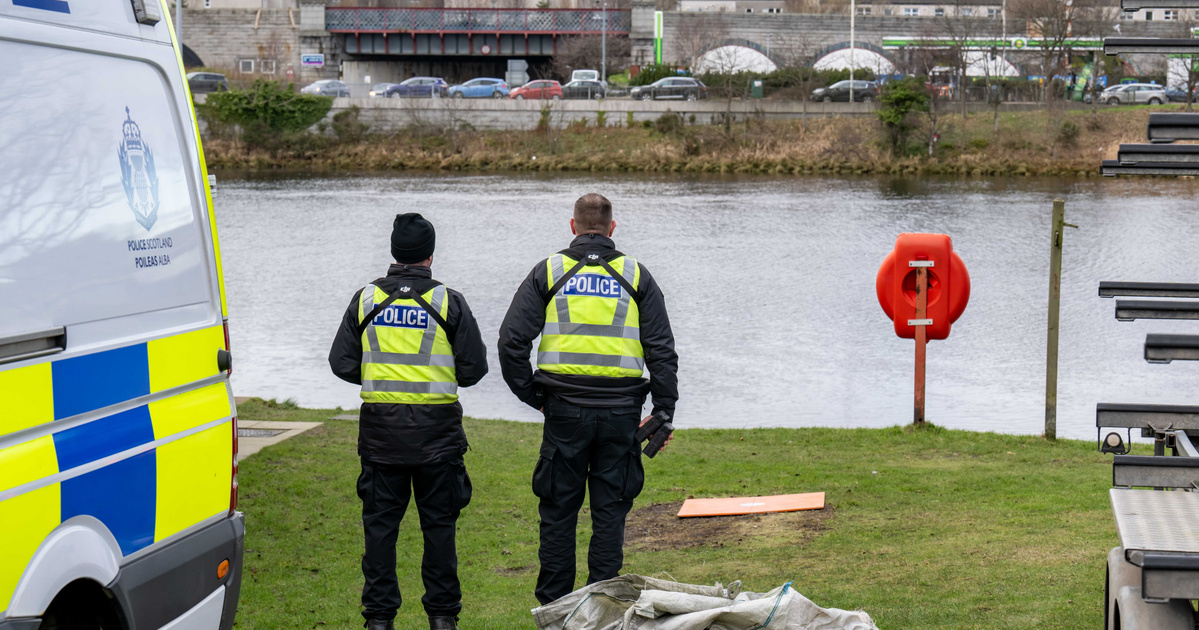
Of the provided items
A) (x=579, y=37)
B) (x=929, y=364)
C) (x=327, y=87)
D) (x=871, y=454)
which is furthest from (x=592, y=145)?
(x=871, y=454)

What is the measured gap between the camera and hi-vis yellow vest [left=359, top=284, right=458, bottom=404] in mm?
5164

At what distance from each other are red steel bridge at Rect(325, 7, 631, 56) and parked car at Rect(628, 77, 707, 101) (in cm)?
2038

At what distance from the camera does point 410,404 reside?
203 inches

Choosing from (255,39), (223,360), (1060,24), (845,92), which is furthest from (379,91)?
(223,360)

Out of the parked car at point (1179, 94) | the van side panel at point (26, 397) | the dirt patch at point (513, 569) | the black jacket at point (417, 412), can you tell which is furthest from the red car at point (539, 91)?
the van side panel at point (26, 397)

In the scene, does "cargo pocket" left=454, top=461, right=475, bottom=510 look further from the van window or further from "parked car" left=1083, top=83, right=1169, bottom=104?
"parked car" left=1083, top=83, right=1169, bottom=104

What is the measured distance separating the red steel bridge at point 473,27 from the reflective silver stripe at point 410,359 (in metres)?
76.7

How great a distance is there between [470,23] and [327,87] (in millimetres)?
20300

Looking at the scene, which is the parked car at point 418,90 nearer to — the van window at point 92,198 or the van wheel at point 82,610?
the van window at point 92,198

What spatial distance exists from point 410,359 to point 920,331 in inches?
280

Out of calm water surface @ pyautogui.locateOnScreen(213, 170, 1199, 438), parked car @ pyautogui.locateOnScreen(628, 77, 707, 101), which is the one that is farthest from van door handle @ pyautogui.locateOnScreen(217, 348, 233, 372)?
parked car @ pyautogui.locateOnScreen(628, 77, 707, 101)

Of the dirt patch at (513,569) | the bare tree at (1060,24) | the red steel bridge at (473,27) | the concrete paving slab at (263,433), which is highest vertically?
the red steel bridge at (473,27)

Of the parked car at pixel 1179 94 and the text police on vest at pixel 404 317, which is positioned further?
the parked car at pixel 1179 94

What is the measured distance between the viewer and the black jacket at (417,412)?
515cm
